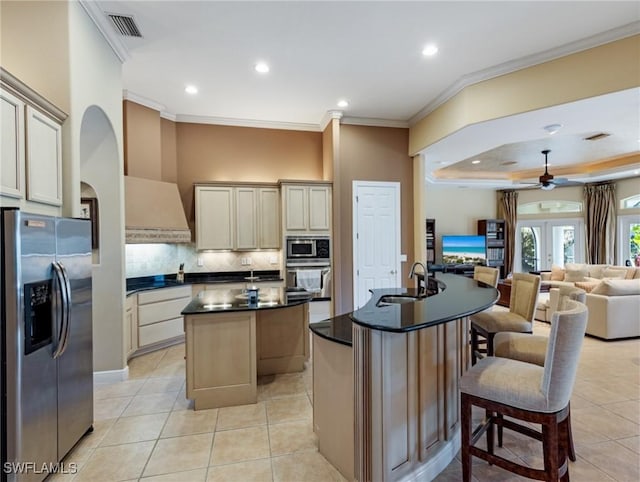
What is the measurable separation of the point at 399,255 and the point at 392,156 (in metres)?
1.67

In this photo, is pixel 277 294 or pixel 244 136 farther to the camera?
pixel 244 136

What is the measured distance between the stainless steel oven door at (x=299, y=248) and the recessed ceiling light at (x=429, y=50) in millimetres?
2908

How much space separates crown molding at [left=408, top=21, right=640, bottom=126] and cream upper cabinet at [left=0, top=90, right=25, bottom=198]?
167 inches

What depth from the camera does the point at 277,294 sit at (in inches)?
142

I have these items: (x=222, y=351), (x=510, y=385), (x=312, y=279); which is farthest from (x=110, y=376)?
(x=510, y=385)

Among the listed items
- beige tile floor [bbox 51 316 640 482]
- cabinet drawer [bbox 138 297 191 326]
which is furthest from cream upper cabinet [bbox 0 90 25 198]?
cabinet drawer [bbox 138 297 191 326]

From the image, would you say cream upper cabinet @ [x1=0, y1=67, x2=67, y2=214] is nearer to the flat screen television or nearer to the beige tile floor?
the beige tile floor

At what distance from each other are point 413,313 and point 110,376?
3.37 meters

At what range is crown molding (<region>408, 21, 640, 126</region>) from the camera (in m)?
3.06

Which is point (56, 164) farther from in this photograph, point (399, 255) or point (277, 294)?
point (399, 255)

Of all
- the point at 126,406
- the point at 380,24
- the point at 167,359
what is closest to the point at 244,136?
the point at 380,24

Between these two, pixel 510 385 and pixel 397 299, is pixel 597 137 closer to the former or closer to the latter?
pixel 397 299

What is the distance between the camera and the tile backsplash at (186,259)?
4777mm

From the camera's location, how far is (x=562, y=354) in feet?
5.37
